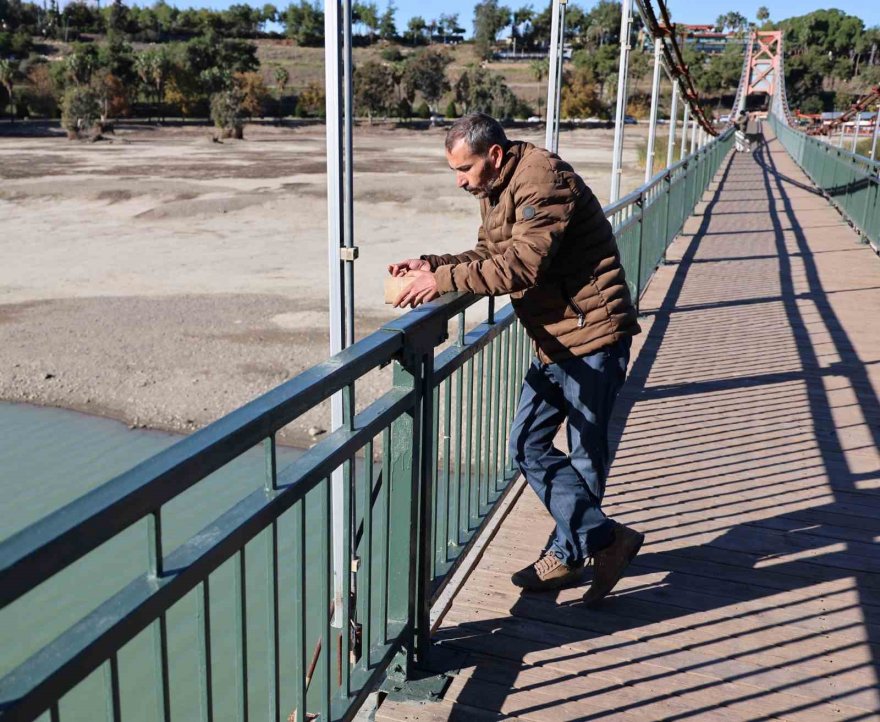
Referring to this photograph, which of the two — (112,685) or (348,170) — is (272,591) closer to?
(112,685)

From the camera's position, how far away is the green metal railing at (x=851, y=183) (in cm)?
1354

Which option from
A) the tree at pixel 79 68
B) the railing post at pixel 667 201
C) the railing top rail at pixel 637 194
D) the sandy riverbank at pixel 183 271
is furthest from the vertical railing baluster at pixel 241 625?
the tree at pixel 79 68

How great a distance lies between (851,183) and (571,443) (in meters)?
14.7

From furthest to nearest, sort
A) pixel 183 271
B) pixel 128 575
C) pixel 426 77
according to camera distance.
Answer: pixel 426 77 < pixel 183 271 < pixel 128 575

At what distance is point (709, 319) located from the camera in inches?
354

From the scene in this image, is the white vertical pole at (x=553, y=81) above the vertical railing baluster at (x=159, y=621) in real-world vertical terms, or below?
above

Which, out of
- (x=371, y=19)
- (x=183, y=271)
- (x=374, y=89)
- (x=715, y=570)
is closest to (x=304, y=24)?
(x=371, y=19)

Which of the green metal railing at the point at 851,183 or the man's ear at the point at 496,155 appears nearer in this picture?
the man's ear at the point at 496,155

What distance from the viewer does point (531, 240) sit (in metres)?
2.95

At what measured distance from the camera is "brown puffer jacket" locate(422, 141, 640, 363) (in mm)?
2965

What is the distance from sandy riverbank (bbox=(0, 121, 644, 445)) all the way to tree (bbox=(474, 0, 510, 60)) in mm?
124176

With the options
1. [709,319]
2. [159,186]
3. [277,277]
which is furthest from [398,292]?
[159,186]

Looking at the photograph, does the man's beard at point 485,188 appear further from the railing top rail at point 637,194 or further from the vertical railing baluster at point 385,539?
the railing top rail at point 637,194

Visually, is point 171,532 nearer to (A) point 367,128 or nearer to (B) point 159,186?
(B) point 159,186
